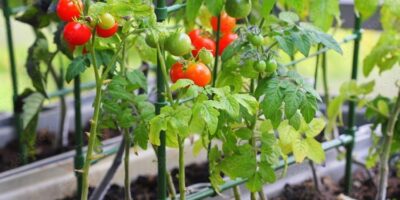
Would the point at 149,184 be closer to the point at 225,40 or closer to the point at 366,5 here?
the point at 225,40

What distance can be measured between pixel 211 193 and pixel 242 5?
470mm

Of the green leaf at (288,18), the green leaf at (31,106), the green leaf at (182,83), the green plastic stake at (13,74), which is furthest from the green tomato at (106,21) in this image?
the green plastic stake at (13,74)

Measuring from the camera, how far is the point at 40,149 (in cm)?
247

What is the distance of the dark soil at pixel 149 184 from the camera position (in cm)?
208

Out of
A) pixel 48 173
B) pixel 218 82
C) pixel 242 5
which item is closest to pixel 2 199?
pixel 48 173

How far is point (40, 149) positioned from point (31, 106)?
0.52 meters

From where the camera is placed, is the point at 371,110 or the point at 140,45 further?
the point at 371,110

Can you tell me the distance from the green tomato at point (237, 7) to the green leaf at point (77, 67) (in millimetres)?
294

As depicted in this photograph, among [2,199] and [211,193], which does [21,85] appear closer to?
[2,199]

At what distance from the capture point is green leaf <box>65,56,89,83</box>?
4.83 feet

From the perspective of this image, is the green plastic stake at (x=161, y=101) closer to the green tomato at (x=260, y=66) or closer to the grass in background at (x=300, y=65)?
the green tomato at (x=260, y=66)

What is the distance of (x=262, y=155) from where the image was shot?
5.17 ft

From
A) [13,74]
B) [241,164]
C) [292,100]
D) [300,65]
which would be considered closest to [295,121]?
[292,100]

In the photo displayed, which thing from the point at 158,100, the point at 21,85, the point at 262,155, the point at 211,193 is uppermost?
the point at 158,100
